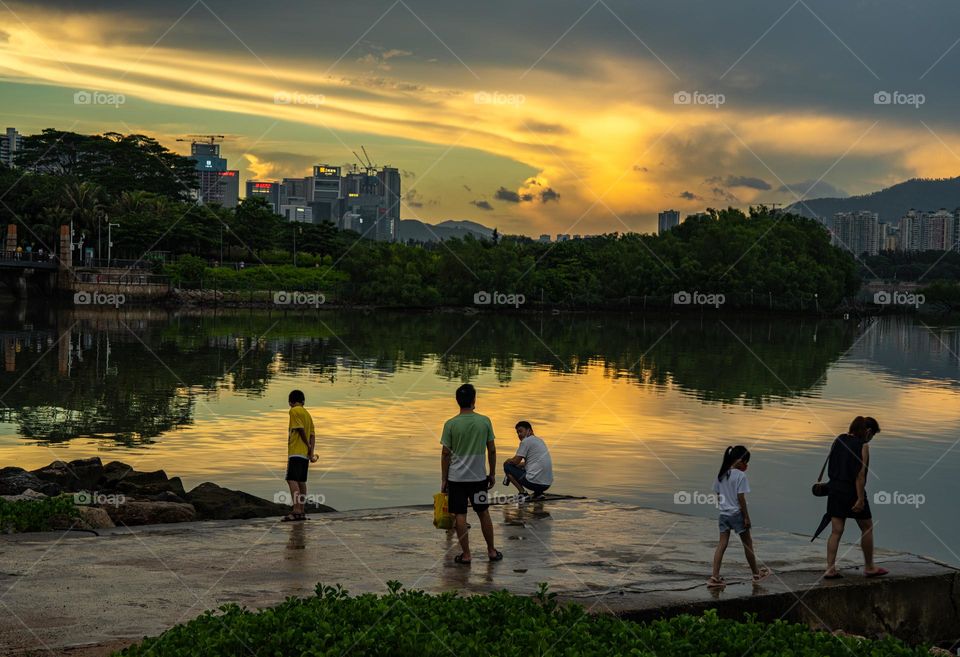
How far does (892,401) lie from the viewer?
45.7 metres

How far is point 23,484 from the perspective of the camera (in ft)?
64.0

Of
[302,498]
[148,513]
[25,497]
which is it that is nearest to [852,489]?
[302,498]

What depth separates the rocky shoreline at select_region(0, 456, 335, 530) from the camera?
52.5ft

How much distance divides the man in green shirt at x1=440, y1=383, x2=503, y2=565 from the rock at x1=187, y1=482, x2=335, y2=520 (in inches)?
219

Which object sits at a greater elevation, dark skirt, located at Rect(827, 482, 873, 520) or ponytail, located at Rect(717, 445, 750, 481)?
ponytail, located at Rect(717, 445, 750, 481)

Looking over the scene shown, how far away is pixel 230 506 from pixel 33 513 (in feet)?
14.7

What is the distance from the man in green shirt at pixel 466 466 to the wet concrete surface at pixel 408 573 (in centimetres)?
45

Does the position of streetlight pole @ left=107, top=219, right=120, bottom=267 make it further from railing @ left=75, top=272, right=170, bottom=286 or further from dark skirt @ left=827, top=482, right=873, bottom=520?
dark skirt @ left=827, top=482, right=873, bottom=520

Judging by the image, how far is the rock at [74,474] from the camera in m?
21.2

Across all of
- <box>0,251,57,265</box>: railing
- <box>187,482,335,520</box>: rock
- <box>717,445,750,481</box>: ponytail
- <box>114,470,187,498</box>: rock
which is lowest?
<box>187,482,335,520</box>: rock

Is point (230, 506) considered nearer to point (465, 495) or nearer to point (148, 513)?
point (148, 513)

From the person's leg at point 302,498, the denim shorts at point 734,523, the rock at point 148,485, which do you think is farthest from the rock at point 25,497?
the denim shorts at point 734,523

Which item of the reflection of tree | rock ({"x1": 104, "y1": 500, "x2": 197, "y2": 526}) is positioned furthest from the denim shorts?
the reflection of tree

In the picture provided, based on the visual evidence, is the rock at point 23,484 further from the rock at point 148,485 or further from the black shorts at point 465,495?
the black shorts at point 465,495
